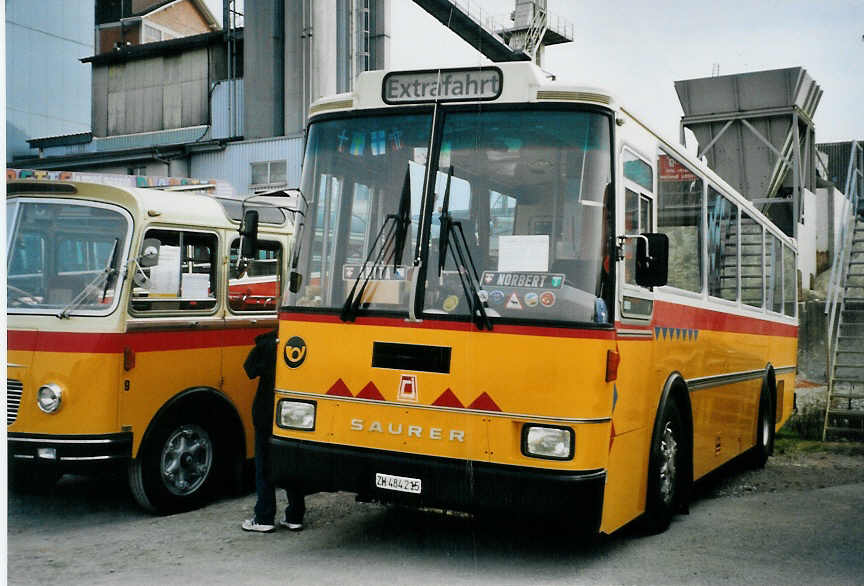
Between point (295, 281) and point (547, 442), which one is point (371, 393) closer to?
point (295, 281)

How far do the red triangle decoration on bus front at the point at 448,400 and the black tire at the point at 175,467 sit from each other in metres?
2.90

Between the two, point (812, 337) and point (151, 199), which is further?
point (812, 337)

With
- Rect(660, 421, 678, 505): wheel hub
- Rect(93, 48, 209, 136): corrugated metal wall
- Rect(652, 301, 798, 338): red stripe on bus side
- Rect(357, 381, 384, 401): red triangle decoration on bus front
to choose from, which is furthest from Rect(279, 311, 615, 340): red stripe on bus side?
Rect(93, 48, 209, 136): corrugated metal wall

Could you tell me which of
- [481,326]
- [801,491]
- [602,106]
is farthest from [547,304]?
[801,491]

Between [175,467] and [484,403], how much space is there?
133 inches

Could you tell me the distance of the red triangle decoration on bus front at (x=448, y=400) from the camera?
6.12m

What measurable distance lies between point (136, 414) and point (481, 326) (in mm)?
3213

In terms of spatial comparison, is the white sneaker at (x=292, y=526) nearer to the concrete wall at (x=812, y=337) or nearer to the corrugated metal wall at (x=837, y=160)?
the concrete wall at (x=812, y=337)

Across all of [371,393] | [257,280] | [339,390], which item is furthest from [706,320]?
[257,280]

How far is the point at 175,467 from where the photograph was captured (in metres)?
8.21

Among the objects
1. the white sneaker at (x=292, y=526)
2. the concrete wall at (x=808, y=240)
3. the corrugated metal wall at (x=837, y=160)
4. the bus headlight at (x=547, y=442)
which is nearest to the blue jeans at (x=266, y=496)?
the white sneaker at (x=292, y=526)

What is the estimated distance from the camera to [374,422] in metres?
6.34

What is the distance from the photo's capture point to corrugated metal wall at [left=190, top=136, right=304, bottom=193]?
27.7 meters

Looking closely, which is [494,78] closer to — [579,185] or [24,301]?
[579,185]
